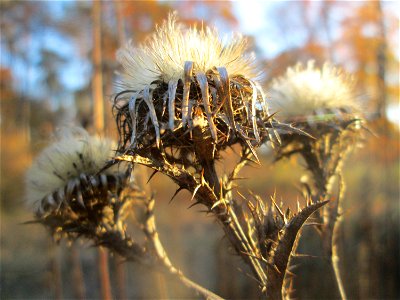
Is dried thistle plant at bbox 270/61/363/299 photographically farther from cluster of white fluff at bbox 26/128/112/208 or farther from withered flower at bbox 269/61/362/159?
cluster of white fluff at bbox 26/128/112/208

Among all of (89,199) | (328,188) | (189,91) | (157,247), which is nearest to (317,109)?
(328,188)

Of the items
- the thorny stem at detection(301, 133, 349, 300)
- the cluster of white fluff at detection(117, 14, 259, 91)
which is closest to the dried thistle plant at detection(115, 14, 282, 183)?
the cluster of white fluff at detection(117, 14, 259, 91)

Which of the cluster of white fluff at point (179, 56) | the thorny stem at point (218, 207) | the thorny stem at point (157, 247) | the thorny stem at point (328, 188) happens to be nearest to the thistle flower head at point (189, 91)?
the cluster of white fluff at point (179, 56)

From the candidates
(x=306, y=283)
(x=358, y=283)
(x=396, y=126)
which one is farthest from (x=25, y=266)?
(x=396, y=126)

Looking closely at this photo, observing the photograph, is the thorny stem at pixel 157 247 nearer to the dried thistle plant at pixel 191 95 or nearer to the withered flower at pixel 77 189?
the withered flower at pixel 77 189

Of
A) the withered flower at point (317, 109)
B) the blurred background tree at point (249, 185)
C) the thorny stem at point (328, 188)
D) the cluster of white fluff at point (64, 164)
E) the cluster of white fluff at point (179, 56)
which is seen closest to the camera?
the cluster of white fluff at point (179, 56)

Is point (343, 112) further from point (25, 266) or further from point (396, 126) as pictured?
point (396, 126)
